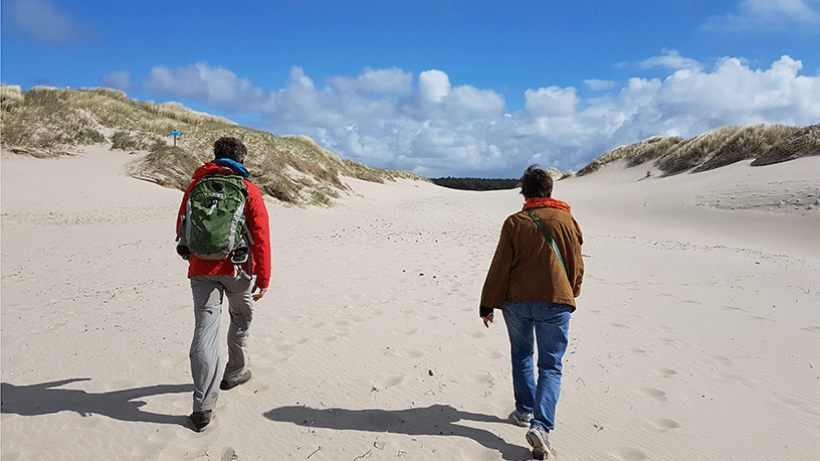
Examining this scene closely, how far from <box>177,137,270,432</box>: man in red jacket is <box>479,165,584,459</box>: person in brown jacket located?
177cm

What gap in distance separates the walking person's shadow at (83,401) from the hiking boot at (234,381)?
1.01 feet

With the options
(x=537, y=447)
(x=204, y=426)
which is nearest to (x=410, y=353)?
(x=537, y=447)

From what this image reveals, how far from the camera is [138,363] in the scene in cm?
434

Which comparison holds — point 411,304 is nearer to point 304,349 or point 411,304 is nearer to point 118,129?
point 304,349

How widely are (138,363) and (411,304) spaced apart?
11.7ft

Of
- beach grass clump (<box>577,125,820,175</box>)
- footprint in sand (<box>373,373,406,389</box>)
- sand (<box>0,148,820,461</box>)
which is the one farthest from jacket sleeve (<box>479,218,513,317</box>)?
beach grass clump (<box>577,125,820,175</box>)

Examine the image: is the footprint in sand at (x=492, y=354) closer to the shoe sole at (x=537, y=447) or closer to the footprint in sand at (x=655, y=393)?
the footprint in sand at (x=655, y=393)

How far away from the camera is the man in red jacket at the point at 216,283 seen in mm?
3184

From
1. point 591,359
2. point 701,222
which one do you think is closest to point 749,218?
point 701,222

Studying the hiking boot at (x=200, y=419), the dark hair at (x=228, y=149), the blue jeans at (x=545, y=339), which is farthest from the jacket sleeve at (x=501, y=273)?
the hiking boot at (x=200, y=419)

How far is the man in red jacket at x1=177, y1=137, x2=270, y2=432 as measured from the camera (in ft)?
10.4

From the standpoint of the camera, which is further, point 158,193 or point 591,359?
point 158,193

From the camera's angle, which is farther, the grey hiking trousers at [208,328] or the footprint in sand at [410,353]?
the footprint in sand at [410,353]

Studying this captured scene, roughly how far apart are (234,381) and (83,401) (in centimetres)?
121
